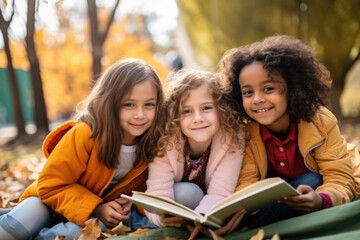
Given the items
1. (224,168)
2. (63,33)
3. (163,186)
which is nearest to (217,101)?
(224,168)

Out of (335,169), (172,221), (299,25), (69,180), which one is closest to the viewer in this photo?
(172,221)

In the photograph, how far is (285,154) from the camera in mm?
2400

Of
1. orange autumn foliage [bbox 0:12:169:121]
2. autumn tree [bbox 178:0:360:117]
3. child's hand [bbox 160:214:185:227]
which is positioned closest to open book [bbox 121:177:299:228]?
child's hand [bbox 160:214:185:227]

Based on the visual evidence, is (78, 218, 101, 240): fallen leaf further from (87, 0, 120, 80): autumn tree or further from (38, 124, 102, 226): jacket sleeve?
(87, 0, 120, 80): autumn tree

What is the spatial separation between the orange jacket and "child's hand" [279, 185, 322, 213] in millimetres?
956

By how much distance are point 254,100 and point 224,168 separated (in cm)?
42

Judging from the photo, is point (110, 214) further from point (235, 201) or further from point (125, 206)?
point (235, 201)

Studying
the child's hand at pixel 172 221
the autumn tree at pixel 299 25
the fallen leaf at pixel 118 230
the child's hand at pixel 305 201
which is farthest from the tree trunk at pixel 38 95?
the child's hand at pixel 305 201

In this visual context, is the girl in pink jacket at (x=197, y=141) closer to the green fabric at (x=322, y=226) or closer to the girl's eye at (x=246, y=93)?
the girl's eye at (x=246, y=93)

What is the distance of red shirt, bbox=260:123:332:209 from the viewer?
2.39 meters

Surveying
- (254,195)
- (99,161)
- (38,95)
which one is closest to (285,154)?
(254,195)

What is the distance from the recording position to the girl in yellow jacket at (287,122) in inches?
87.4

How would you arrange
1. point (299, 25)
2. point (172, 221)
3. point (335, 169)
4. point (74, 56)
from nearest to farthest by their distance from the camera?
point (172, 221), point (335, 169), point (299, 25), point (74, 56)

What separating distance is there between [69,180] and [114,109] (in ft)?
1.62
